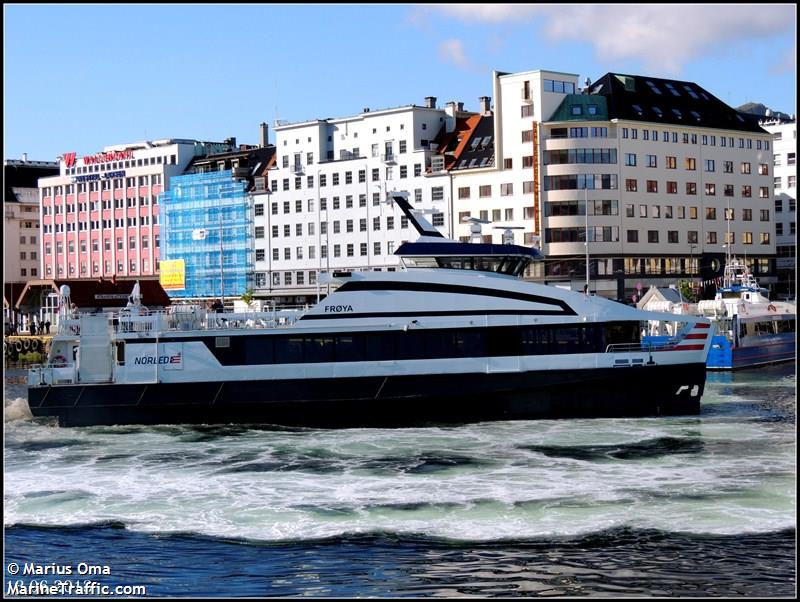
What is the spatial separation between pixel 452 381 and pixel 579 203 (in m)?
43.9

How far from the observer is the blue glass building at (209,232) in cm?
9688

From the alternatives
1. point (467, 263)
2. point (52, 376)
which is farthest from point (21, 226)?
point (467, 263)

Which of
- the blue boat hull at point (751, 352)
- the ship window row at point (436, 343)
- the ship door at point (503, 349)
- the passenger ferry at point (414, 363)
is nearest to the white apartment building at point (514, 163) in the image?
the blue boat hull at point (751, 352)

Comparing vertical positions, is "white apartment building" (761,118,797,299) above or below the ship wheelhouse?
above

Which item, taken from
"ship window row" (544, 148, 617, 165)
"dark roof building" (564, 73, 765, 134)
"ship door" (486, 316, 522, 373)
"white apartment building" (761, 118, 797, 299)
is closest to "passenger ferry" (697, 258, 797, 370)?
"ship window row" (544, 148, 617, 165)

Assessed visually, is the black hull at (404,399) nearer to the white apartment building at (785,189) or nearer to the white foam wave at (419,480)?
the white foam wave at (419,480)

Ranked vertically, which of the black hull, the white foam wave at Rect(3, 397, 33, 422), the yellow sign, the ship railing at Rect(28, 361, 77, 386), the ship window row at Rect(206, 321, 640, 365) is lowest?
the white foam wave at Rect(3, 397, 33, 422)

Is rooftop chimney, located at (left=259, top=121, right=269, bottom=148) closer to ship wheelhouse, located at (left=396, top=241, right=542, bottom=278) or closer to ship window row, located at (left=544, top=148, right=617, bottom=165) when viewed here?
ship window row, located at (left=544, top=148, right=617, bottom=165)

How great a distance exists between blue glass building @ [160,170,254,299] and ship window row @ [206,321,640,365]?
194 feet

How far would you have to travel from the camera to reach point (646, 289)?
259ft

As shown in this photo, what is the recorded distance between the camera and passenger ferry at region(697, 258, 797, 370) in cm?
5862

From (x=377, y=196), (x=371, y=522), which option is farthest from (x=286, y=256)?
(x=371, y=522)

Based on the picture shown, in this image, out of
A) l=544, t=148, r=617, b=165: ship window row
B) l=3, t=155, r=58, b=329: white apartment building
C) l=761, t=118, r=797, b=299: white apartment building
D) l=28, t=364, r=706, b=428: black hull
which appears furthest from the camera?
l=3, t=155, r=58, b=329: white apartment building

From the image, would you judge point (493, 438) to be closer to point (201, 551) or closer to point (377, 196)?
point (201, 551)
